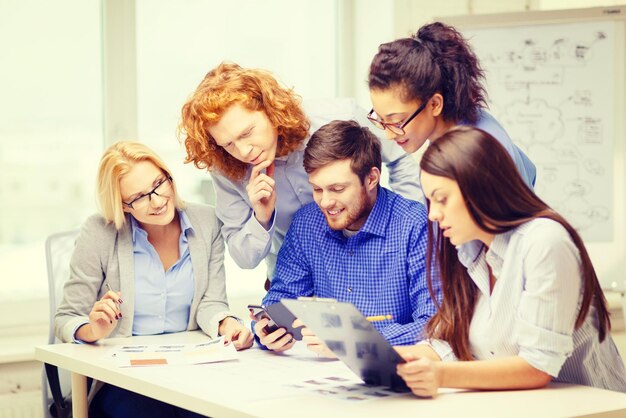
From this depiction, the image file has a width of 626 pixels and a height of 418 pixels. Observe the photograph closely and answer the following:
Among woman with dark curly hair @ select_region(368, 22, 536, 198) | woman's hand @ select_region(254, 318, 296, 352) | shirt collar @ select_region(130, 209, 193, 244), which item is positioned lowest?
woman's hand @ select_region(254, 318, 296, 352)

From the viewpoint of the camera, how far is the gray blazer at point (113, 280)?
267cm

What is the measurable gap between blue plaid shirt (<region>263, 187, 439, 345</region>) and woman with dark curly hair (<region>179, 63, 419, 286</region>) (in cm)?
16

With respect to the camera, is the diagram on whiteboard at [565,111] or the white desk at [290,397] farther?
the diagram on whiteboard at [565,111]

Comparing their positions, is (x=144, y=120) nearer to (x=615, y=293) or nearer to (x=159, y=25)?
(x=159, y=25)

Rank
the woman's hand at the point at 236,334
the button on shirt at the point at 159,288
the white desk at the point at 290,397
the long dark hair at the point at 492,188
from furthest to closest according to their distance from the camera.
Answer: the button on shirt at the point at 159,288, the woman's hand at the point at 236,334, the long dark hair at the point at 492,188, the white desk at the point at 290,397

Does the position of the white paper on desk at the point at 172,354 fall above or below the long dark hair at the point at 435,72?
below

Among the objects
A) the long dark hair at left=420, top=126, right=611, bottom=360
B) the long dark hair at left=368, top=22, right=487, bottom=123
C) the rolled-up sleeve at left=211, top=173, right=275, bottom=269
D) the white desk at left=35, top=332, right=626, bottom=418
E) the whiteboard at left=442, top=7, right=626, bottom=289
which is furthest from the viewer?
the whiteboard at left=442, top=7, right=626, bottom=289

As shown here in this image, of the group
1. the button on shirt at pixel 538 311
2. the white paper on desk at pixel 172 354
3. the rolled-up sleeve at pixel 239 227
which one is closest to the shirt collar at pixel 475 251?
the button on shirt at pixel 538 311

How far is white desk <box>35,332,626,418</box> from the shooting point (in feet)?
5.42

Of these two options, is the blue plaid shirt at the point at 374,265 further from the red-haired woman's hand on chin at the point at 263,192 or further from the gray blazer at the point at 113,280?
the gray blazer at the point at 113,280

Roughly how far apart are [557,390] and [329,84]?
281 centimetres

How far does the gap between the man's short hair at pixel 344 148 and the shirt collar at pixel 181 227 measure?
54 cm

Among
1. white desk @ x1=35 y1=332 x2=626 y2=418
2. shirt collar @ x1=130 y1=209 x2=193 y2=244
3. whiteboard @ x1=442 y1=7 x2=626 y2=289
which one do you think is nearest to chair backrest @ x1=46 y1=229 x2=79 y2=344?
shirt collar @ x1=130 y1=209 x2=193 y2=244

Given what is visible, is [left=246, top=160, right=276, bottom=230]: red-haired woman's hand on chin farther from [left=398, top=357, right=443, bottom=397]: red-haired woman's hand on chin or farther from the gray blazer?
[left=398, top=357, right=443, bottom=397]: red-haired woman's hand on chin
